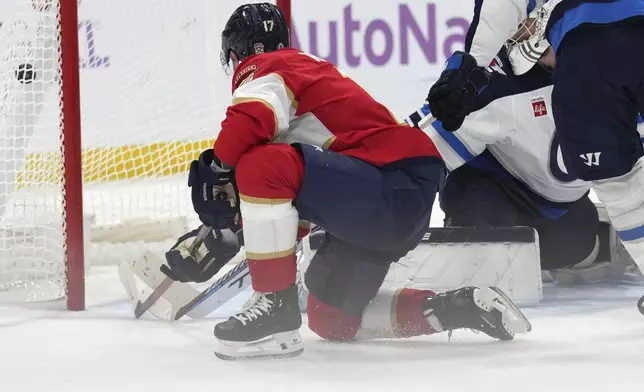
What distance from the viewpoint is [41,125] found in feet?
9.46

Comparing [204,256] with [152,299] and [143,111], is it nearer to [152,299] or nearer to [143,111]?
[152,299]

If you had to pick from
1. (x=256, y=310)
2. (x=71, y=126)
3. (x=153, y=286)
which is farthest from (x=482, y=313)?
(x=71, y=126)

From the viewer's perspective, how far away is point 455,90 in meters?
2.03

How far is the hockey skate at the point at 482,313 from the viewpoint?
187cm

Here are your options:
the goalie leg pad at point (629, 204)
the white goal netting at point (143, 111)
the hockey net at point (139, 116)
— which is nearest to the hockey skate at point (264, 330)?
the goalie leg pad at point (629, 204)

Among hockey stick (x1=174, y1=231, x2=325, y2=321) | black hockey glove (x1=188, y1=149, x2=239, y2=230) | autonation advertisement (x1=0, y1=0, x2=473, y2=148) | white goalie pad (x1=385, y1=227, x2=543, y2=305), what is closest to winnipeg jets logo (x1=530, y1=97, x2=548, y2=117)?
white goalie pad (x1=385, y1=227, x2=543, y2=305)

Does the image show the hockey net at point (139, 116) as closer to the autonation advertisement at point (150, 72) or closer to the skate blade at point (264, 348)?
the autonation advertisement at point (150, 72)

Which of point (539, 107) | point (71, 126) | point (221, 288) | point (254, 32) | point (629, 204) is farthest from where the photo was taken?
point (539, 107)

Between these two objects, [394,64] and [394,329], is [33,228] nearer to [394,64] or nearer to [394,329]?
[394,329]

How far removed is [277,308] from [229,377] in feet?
0.67

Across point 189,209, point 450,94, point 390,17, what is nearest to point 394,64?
point 390,17

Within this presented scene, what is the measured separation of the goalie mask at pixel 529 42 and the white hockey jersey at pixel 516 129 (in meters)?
0.05

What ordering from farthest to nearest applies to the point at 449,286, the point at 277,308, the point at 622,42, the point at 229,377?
the point at 449,286 < the point at 622,42 < the point at 277,308 < the point at 229,377

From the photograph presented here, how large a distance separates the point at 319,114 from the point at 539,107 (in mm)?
835
